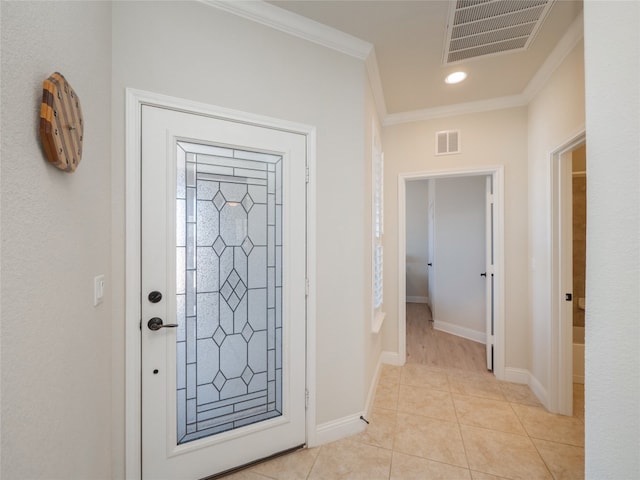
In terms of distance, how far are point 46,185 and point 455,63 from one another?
8.85 feet

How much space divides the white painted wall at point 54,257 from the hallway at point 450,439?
3.45ft

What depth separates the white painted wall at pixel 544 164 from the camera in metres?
1.94

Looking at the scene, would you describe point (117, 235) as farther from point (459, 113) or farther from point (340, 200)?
point (459, 113)

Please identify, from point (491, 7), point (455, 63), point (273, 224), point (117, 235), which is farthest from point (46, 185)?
point (455, 63)

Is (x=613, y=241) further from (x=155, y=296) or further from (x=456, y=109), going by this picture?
(x=456, y=109)

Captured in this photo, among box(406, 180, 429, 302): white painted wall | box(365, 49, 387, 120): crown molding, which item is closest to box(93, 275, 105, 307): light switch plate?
box(365, 49, 387, 120): crown molding

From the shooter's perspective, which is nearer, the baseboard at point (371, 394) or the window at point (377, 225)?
the baseboard at point (371, 394)

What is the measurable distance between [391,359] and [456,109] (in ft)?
9.22

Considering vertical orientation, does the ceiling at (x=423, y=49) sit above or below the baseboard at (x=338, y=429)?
above

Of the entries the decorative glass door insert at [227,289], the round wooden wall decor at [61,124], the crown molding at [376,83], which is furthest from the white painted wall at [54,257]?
the crown molding at [376,83]

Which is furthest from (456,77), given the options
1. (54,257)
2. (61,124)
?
(54,257)

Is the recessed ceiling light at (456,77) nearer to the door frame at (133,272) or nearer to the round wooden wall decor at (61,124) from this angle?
the door frame at (133,272)

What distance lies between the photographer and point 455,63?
2.23 meters

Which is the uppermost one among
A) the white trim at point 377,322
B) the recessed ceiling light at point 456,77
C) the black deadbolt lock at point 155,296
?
the recessed ceiling light at point 456,77
